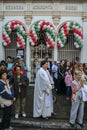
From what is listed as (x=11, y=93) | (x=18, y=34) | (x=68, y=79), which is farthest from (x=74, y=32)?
(x=11, y=93)

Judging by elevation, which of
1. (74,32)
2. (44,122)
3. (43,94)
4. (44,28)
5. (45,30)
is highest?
(44,28)

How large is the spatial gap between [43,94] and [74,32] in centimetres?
925

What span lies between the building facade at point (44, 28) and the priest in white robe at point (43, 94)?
8753 mm

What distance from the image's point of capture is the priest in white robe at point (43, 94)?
10.6 metres

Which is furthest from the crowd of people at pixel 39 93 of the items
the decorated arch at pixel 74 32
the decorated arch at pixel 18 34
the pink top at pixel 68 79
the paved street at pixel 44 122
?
the decorated arch at pixel 18 34

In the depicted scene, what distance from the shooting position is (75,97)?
10.0 meters

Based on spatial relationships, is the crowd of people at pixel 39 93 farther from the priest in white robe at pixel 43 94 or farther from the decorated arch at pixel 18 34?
the decorated arch at pixel 18 34

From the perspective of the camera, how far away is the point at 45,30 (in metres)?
19.4

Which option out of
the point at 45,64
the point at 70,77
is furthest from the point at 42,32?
the point at 45,64

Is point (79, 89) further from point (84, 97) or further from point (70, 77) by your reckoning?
point (70, 77)

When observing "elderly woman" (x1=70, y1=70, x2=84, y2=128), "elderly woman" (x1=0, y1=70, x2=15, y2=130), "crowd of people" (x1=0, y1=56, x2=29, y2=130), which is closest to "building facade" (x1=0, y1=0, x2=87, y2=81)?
"crowd of people" (x1=0, y1=56, x2=29, y2=130)

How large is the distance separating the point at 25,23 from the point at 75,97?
1052 centimetres

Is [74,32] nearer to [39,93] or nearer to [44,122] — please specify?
[39,93]

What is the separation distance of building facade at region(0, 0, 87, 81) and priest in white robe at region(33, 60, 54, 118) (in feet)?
28.7
